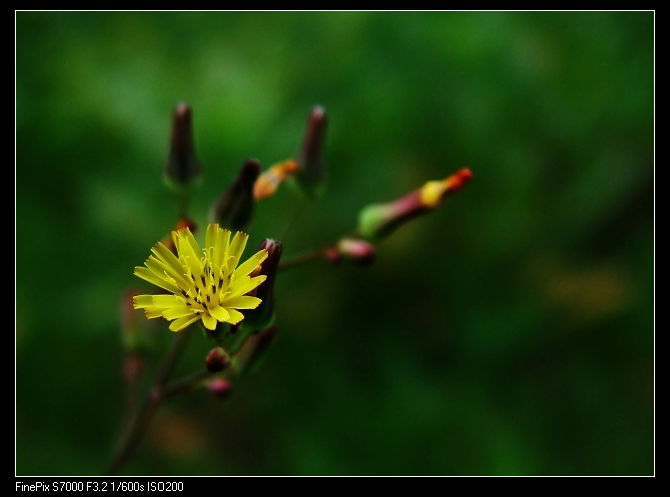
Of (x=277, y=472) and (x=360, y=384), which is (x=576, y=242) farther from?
(x=277, y=472)

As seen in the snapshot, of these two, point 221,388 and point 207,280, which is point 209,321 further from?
point 221,388

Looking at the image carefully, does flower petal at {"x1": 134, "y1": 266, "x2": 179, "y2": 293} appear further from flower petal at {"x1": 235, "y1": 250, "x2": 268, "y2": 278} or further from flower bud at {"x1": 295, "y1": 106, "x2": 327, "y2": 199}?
flower bud at {"x1": 295, "y1": 106, "x2": 327, "y2": 199}

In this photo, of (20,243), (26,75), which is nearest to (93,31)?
(26,75)

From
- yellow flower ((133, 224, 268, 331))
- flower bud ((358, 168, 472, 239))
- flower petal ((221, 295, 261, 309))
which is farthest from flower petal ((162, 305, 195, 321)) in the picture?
flower bud ((358, 168, 472, 239))

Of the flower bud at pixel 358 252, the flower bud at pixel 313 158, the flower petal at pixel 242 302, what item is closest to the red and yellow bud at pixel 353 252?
the flower bud at pixel 358 252

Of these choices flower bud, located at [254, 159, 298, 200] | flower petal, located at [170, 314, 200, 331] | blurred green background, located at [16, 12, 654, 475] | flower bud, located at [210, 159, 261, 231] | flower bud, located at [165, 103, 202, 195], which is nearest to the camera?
flower petal, located at [170, 314, 200, 331]

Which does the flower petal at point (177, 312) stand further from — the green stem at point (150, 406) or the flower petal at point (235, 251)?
the green stem at point (150, 406)
